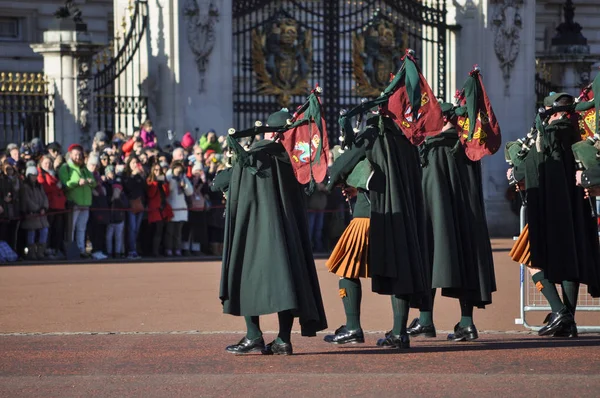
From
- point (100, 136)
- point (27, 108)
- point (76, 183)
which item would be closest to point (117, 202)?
point (76, 183)

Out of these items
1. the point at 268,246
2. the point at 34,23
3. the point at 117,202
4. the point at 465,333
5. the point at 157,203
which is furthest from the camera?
the point at 34,23

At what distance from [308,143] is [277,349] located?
1448 mm

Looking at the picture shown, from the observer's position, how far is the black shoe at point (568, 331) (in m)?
12.4

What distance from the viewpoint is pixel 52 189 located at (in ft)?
68.3

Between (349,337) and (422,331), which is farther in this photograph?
(422,331)

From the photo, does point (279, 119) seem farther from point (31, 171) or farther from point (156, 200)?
point (156, 200)

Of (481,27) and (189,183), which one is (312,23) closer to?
(481,27)

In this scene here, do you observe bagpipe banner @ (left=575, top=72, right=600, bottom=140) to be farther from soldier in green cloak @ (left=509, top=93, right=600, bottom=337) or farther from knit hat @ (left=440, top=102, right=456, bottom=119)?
knit hat @ (left=440, top=102, right=456, bottom=119)

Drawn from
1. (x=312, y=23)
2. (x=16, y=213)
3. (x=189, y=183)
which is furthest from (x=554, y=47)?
(x=16, y=213)

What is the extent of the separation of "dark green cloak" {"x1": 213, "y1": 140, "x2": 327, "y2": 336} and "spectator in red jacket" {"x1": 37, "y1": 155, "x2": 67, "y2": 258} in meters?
9.75

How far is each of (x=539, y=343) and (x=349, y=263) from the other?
1.56 meters

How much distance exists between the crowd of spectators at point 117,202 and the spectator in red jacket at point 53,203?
13 millimetres

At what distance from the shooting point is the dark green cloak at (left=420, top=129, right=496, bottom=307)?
1228cm

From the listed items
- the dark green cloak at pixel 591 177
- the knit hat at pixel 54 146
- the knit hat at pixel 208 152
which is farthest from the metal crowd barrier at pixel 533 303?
the knit hat at pixel 208 152
